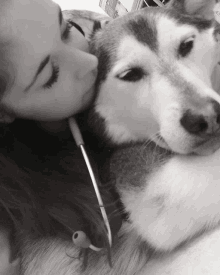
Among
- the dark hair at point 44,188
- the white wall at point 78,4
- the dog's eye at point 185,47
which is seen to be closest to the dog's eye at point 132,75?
the dog's eye at point 185,47

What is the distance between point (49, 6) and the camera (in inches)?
29.5

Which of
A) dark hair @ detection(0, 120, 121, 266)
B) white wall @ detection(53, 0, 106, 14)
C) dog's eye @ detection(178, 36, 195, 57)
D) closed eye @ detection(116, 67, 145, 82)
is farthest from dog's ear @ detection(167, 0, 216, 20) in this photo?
white wall @ detection(53, 0, 106, 14)

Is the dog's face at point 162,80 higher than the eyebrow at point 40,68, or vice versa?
the eyebrow at point 40,68

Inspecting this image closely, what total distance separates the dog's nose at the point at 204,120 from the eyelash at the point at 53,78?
1.03 feet

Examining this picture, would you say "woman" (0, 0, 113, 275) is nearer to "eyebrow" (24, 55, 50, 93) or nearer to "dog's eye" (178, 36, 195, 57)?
"eyebrow" (24, 55, 50, 93)

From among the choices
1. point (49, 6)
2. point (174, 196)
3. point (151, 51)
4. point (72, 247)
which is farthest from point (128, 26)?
point (72, 247)

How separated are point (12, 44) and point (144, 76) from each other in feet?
1.09

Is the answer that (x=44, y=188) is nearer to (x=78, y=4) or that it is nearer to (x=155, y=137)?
(x=155, y=137)

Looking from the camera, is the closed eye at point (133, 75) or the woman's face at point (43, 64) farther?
the closed eye at point (133, 75)

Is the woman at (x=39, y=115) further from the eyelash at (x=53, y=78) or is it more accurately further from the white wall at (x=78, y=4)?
the white wall at (x=78, y=4)

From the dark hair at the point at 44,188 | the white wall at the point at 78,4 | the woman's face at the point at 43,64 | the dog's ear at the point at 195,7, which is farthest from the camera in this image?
the white wall at the point at 78,4

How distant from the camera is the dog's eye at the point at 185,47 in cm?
83

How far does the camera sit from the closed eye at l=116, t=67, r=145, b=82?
0.83 meters

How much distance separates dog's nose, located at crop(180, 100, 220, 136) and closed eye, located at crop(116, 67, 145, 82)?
0.56ft
